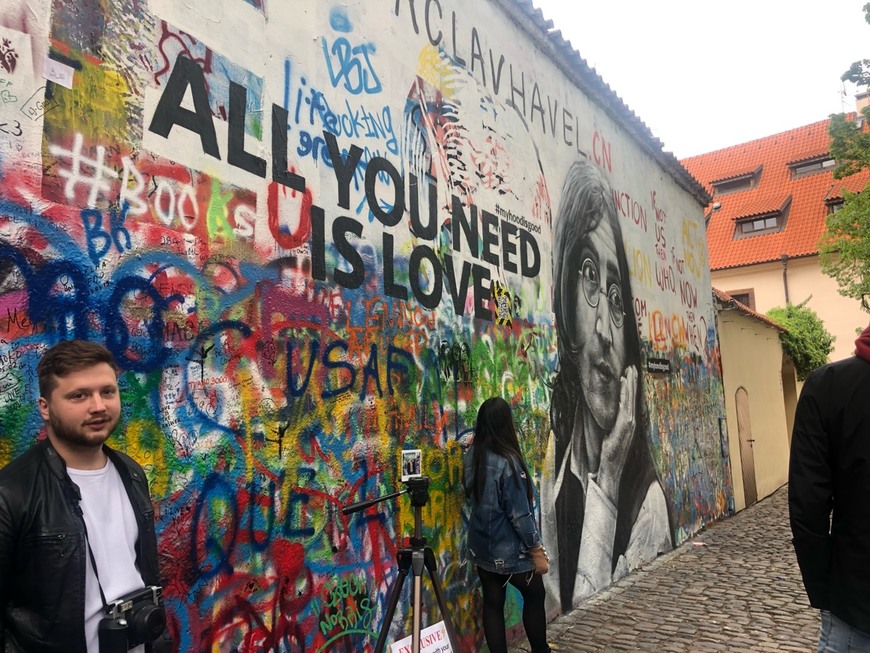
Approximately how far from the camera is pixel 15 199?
8.05ft

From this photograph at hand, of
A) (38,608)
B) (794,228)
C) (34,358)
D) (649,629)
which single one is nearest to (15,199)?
(34,358)

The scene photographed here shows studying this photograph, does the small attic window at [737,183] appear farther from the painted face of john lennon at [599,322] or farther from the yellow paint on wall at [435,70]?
the yellow paint on wall at [435,70]

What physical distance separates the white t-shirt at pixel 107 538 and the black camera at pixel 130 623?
1.3 inches

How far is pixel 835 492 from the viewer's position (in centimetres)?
261

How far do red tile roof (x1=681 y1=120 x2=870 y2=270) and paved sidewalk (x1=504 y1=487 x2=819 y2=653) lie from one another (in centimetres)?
2028

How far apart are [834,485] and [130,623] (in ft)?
8.40

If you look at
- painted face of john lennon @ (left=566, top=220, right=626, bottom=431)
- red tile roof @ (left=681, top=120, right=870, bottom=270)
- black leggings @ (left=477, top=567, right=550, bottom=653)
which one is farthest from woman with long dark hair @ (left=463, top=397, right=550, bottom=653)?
red tile roof @ (left=681, top=120, right=870, bottom=270)

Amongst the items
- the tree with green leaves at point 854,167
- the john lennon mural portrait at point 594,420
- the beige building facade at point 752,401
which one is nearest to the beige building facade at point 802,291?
the tree with green leaves at point 854,167

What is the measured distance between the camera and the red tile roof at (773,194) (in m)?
26.6

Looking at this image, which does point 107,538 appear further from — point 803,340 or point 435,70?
point 803,340

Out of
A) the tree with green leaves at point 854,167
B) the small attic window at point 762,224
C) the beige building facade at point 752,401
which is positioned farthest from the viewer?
the small attic window at point 762,224

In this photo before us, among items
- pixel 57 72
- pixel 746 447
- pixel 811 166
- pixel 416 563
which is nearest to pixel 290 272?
pixel 57 72

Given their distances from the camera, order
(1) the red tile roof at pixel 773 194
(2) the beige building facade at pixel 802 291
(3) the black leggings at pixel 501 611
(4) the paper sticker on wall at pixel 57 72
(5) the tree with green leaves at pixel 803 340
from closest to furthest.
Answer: (4) the paper sticker on wall at pixel 57 72
(3) the black leggings at pixel 501 611
(5) the tree with green leaves at pixel 803 340
(2) the beige building facade at pixel 802 291
(1) the red tile roof at pixel 773 194

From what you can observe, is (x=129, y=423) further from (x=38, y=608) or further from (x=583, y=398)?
(x=583, y=398)
